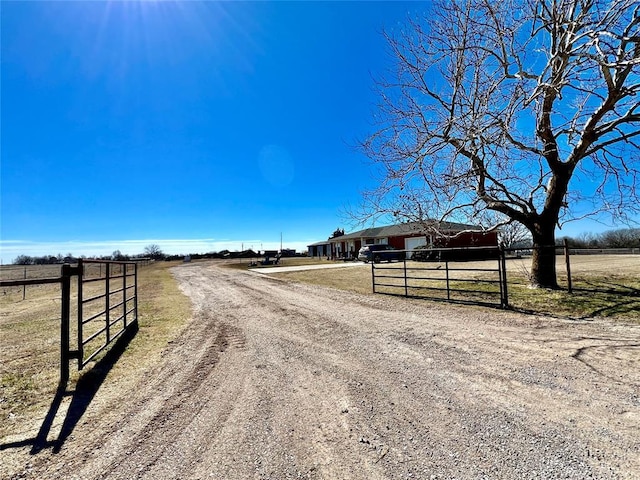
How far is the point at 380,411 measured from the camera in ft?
9.95

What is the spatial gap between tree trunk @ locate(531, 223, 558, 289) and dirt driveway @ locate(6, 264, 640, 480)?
12.3ft

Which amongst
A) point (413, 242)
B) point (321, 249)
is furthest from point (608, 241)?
point (321, 249)

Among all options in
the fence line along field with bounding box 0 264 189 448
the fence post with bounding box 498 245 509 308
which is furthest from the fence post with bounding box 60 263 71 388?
the fence post with bounding box 498 245 509 308

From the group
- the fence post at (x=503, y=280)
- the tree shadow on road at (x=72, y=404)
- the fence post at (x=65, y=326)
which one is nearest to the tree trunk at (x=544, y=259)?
the fence post at (x=503, y=280)

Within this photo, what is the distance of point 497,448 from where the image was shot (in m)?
2.41

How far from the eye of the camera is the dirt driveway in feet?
7.51

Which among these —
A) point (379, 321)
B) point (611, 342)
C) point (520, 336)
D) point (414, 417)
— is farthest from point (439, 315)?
point (414, 417)

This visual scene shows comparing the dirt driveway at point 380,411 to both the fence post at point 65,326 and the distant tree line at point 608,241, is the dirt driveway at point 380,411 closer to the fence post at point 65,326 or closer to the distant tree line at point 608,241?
the fence post at point 65,326

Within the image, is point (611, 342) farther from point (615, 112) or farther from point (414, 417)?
point (615, 112)

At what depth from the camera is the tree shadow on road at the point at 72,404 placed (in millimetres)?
2676

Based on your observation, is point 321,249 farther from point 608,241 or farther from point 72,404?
point 72,404

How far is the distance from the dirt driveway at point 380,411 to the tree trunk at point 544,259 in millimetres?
3738

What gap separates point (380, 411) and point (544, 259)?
27.9 feet

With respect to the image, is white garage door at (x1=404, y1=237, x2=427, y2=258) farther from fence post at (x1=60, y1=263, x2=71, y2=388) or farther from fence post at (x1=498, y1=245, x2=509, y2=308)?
fence post at (x1=60, y1=263, x2=71, y2=388)
